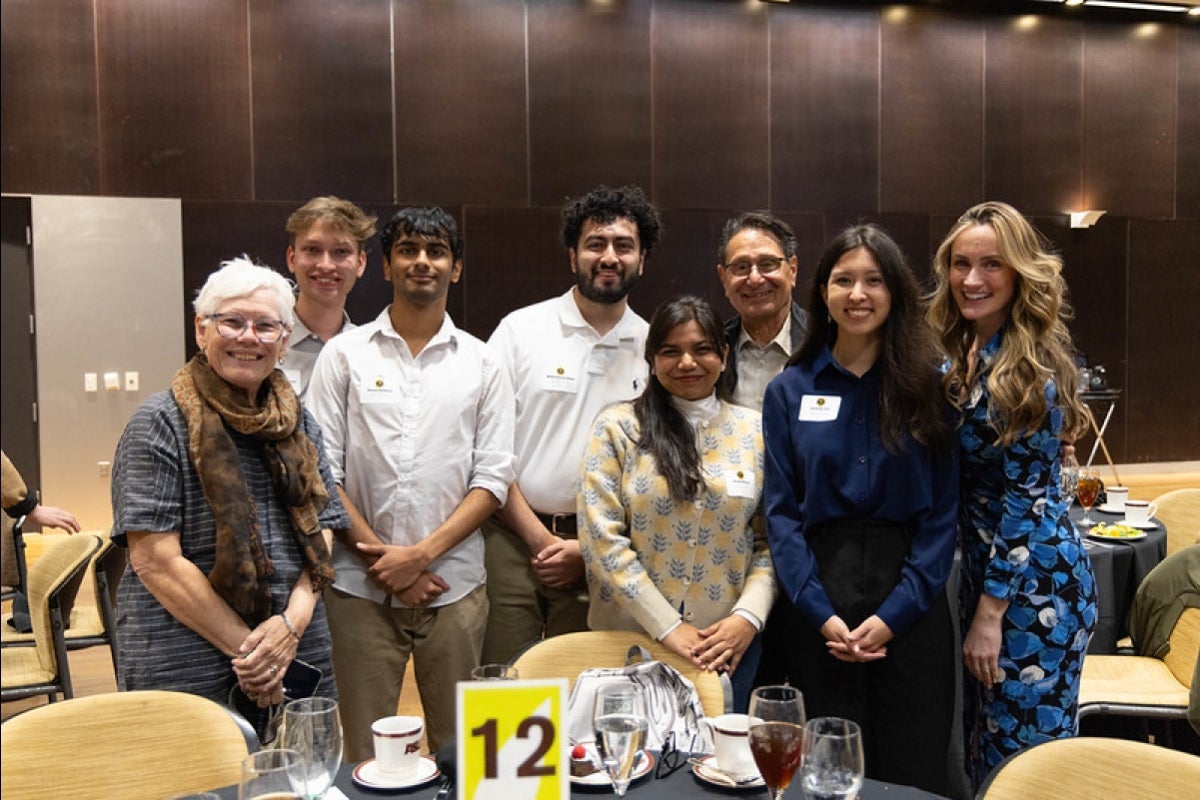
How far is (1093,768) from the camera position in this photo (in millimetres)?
1715

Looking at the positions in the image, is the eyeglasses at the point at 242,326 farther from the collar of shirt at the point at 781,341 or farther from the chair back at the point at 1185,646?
the chair back at the point at 1185,646

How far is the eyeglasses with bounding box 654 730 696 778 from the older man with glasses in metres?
1.39

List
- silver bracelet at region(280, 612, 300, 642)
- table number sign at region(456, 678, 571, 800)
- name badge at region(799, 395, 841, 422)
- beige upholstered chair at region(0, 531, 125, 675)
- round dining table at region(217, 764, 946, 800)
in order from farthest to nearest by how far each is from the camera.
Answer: beige upholstered chair at region(0, 531, 125, 675), name badge at region(799, 395, 841, 422), silver bracelet at region(280, 612, 300, 642), round dining table at region(217, 764, 946, 800), table number sign at region(456, 678, 571, 800)

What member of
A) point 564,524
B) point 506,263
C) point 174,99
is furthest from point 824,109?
A: point 564,524

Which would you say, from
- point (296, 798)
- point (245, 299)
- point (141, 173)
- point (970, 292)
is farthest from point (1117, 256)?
point (296, 798)

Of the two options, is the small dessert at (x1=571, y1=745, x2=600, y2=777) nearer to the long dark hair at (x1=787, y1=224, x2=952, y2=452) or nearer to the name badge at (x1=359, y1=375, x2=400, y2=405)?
the long dark hair at (x1=787, y1=224, x2=952, y2=452)

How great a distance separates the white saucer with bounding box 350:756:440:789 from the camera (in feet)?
5.26

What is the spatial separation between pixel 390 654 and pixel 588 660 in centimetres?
84

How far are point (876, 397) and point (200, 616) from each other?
65.0 inches

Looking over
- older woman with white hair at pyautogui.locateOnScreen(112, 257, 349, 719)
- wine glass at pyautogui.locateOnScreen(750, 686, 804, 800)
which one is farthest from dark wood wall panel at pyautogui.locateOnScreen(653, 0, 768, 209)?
wine glass at pyautogui.locateOnScreen(750, 686, 804, 800)

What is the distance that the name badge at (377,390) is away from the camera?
289 cm

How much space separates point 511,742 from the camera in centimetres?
118

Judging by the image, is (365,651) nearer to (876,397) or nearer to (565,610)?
(565,610)

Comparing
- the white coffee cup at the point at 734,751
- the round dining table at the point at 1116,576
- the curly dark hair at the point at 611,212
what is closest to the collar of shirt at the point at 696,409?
the curly dark hair at the point at 611,212
